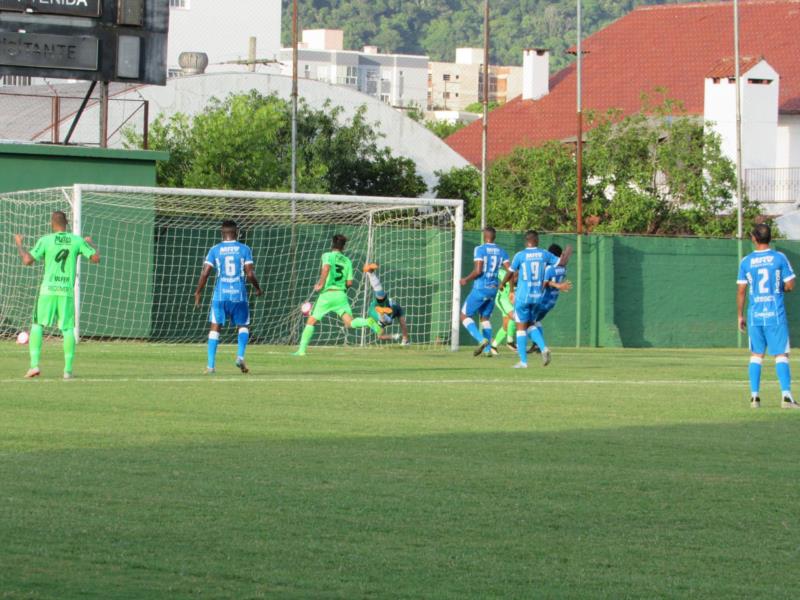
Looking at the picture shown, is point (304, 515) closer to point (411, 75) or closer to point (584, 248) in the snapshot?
point (584, 248)

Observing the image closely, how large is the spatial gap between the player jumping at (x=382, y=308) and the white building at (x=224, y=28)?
54.7 metres

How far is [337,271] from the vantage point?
23219mm

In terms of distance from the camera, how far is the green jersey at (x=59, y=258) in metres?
17.2

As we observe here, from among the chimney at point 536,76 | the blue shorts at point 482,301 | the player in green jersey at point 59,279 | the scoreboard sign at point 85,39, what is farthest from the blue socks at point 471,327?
the chimney at point 536,76

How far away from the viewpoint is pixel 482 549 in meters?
7.59

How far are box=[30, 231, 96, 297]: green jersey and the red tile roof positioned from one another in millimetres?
42480

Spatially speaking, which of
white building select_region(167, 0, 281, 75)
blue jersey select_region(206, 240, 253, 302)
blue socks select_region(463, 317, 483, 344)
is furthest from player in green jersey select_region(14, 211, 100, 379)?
white building select_region(167, 0, 281, 75)

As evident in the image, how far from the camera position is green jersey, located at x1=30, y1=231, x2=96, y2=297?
1722 cm

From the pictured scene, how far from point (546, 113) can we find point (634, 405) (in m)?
49.7

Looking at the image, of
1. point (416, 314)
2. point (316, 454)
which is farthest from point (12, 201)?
point (316, 454)

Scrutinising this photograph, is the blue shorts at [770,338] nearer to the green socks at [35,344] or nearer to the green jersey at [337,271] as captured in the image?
the green socks at [35,344]

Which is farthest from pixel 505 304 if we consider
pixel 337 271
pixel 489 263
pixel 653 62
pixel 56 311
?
pixel 653 62

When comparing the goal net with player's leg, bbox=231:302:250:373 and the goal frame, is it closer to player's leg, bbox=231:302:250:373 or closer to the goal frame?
the goal frame

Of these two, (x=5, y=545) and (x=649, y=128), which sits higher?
(x=649, y=128)
